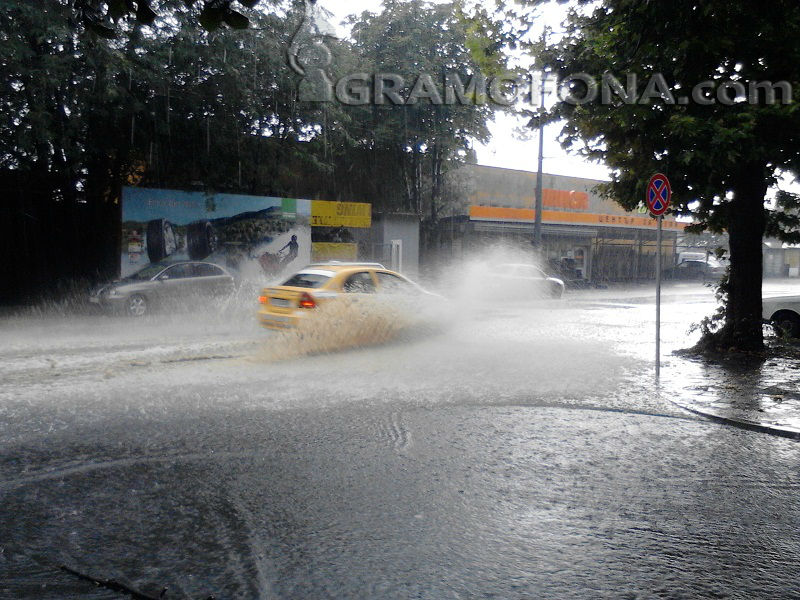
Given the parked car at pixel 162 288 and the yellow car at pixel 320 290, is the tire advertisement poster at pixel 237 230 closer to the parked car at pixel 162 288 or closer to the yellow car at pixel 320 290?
the parked car at pixel 162 288

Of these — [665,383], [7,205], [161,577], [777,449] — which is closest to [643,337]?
[665,383]

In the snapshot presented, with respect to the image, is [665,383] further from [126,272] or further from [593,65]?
[126,272]

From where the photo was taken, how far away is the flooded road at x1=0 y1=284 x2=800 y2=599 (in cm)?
368

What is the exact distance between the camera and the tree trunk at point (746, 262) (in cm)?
1200

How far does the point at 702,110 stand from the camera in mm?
10844

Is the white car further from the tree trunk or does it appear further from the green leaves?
the green leaves

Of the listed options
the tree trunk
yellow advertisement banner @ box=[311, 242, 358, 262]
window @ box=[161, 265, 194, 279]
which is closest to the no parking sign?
the tree trunk

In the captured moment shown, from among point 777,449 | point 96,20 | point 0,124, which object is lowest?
point 777,449

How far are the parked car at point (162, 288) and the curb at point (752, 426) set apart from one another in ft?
44.9

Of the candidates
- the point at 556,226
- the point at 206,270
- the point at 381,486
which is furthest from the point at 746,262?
the point at 556,226

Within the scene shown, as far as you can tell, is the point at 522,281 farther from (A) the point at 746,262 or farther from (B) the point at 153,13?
(B) the point at 153,13

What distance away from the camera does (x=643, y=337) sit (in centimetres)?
1534

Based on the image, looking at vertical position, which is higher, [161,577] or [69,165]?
[69,165]

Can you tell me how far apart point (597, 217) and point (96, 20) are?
40701 mm
